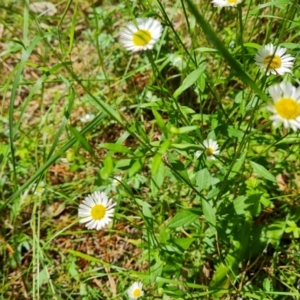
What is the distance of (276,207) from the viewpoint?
1533 mm

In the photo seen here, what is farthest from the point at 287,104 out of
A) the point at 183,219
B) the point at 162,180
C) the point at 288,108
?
the point at 183,219

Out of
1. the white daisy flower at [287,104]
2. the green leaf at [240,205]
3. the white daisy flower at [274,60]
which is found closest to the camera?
the white daisy flower at [287,104]

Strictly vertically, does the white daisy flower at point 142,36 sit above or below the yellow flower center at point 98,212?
above

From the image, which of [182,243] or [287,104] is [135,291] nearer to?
[182,243]

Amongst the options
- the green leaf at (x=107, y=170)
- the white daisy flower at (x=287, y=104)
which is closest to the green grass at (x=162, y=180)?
the green leaf at (x=107, y=170)

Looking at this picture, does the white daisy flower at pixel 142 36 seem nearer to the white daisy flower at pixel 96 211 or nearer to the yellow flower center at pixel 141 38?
the yellow flower center at pixel 141 38

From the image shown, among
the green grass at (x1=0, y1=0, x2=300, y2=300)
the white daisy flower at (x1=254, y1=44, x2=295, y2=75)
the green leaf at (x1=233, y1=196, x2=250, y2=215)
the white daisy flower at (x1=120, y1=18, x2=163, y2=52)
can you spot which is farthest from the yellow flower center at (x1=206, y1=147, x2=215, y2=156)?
the white daisy flower at (x1=120, y1=18, x2=163, y2=52)

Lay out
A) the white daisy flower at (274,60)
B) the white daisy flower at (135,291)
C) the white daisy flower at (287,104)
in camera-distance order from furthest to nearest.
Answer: the white daisy flower at (135,291), the white daisy flower at (274,60), the white daisy flower at (287,104)

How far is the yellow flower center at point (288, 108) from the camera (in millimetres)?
823

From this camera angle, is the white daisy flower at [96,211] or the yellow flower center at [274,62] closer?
the yellow flower center at [274,62]

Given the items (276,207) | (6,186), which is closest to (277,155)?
(276,207)

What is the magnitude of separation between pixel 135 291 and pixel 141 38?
29.4 inches

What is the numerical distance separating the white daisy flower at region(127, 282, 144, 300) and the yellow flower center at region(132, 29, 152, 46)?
2.38 ft

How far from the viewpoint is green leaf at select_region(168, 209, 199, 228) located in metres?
1.14
